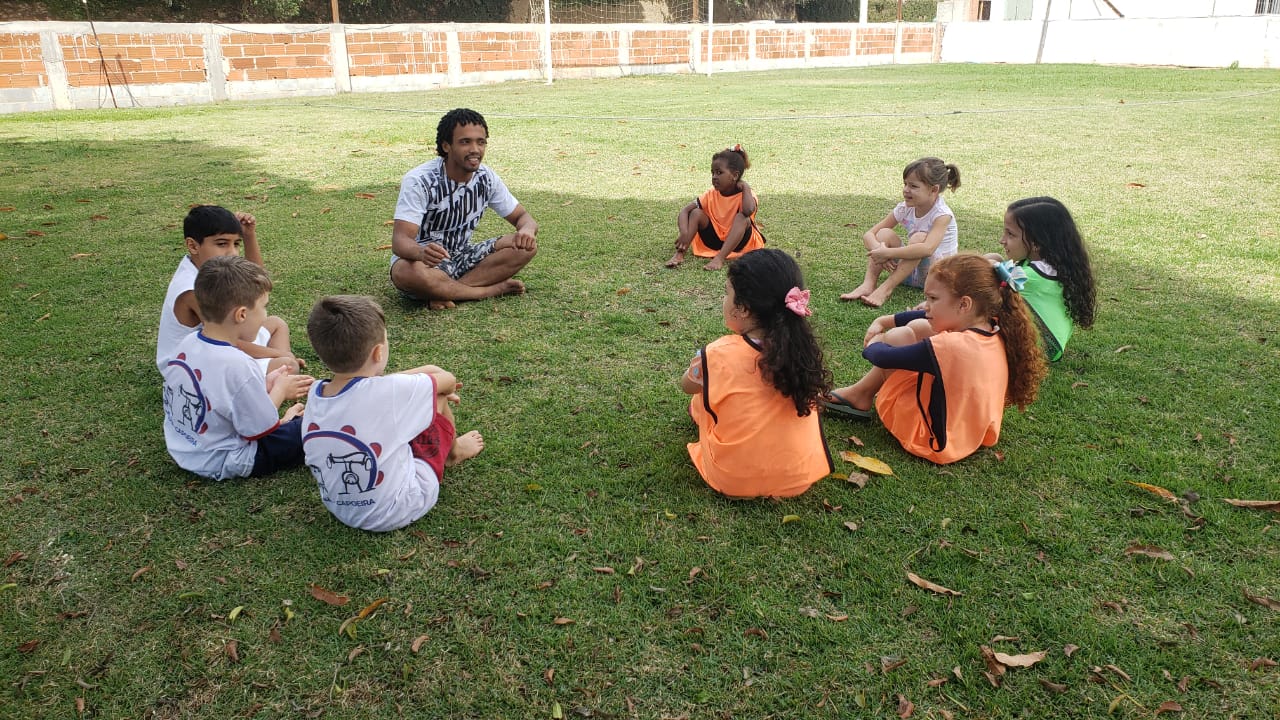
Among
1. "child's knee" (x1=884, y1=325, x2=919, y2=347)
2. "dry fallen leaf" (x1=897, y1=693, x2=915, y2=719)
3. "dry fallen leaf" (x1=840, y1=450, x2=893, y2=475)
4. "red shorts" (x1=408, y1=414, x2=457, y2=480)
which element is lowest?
"dry fallen leaf" (x1=897, y1=693, x2=915, y2=719)

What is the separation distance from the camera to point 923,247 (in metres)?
5.32

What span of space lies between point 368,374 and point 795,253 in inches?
169

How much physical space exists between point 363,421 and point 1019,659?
2.24 m

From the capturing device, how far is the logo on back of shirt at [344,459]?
290cm

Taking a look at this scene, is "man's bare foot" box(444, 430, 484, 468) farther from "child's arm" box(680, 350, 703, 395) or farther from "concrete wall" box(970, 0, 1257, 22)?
"concrete wall" box(970, 0, 1257, 22)

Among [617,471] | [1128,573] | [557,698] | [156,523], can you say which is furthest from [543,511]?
[1128,573]

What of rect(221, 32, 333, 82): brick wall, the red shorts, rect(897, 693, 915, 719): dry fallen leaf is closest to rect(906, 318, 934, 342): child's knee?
rect(897, 693, 915, 719): dry fallen leaf

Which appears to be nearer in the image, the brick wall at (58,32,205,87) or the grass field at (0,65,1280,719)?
the grass field at (0,65,1280,719)

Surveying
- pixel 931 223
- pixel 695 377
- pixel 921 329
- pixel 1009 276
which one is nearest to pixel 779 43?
pixel 931 223

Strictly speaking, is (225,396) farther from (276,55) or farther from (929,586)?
(276,55)

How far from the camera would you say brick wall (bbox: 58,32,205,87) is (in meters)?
16.0

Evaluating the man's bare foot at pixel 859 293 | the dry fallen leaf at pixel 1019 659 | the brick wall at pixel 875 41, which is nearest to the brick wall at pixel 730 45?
the brick wall at pixel 875 41

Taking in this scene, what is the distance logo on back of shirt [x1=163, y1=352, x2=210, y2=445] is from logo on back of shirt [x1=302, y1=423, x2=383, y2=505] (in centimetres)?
66

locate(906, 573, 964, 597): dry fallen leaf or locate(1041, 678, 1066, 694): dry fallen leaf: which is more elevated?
locate(906, 573, 964, 597): dry fallen leaf
